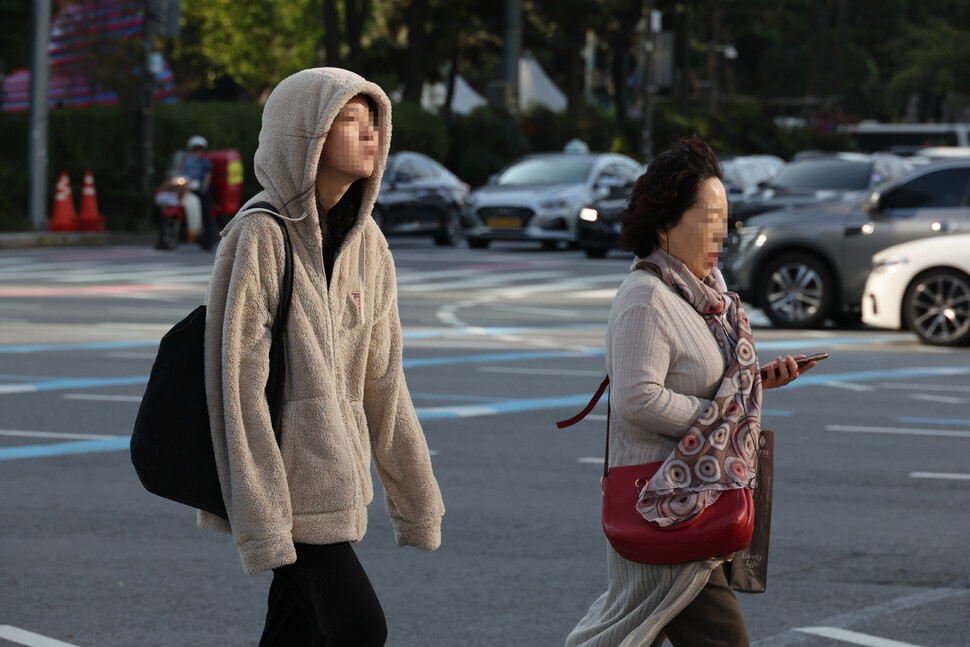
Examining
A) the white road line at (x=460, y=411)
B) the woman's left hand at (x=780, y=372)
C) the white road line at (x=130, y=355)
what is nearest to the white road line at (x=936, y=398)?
the white road line at (x=460, y=411)

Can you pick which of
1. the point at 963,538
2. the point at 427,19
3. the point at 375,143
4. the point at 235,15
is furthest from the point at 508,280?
the point at 235,15

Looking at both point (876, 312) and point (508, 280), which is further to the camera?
point (508, 280)

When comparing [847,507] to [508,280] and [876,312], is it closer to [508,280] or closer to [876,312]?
[876,312]

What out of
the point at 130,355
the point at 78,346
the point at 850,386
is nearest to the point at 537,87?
the point at 78,346

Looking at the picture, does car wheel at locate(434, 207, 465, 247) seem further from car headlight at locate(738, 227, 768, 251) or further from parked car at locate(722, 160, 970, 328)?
parked car at locate(722, 160, 970, 328)

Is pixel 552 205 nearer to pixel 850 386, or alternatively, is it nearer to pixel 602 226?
pixel 602 226

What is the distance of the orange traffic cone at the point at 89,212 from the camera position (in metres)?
27.7

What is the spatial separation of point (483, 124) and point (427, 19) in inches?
321

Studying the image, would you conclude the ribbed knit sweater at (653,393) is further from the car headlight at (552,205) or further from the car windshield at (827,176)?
the car headlight at (552,205)

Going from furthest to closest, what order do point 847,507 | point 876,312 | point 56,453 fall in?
1. point 876,312
2. point 56,453
3. point 847,507

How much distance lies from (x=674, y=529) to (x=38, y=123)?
25136mm

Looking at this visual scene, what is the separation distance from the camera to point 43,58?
27672 millimetres

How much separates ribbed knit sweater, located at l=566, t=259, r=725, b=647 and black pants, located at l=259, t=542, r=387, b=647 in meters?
0.58

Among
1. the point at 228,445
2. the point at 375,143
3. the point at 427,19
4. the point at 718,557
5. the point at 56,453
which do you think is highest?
the point at 427,19
